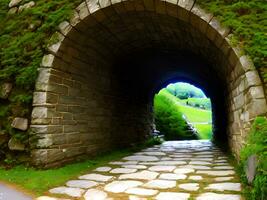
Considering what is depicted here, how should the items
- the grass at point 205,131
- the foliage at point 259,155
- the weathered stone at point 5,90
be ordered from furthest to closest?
the grass at point 205,131 < the weathered stone at point 5,90 < the foliage at point 259,155

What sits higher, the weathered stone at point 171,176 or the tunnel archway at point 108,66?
the tunnel archway at point 108,66

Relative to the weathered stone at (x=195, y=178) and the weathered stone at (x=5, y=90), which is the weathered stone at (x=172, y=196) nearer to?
the weathered stone at (x=195, y=178)

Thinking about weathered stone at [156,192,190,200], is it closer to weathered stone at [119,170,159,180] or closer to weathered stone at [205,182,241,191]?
weathered stone at [205,182,241,191]

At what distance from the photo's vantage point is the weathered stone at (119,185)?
3.55m

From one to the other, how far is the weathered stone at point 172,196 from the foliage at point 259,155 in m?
0.66

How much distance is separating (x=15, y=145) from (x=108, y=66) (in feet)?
9.35

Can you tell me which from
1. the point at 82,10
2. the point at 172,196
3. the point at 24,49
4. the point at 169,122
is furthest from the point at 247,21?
the point at 169,122

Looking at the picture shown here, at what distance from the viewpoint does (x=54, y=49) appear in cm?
475

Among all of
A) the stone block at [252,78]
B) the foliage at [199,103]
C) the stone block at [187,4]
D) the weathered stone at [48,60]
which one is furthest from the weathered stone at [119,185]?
the foliage at [199,103]

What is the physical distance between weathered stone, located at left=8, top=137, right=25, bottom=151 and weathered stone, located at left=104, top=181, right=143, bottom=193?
5.60 feet

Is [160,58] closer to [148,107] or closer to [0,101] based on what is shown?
[148,107]

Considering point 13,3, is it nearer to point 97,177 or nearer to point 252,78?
point 97,177

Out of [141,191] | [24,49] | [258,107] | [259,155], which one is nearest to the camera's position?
[259,155]

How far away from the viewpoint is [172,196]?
3.21 metres
